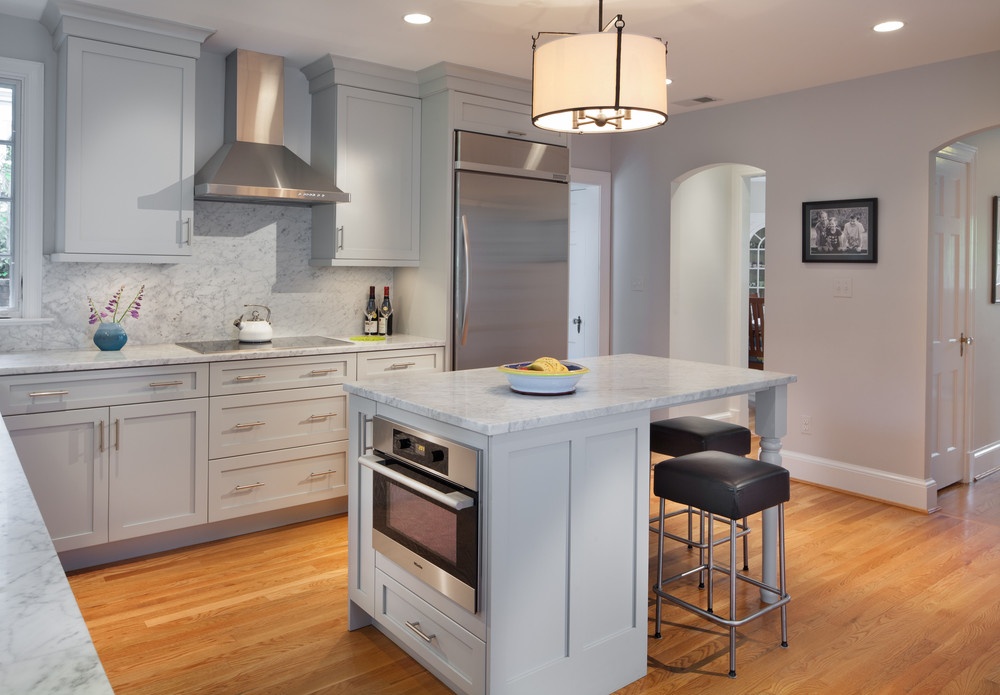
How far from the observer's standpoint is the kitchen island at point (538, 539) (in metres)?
2.17

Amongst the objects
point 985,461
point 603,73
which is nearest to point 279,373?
point 603,73

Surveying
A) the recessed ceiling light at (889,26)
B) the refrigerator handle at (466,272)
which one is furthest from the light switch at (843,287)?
the refrigerator handle at (466,272)

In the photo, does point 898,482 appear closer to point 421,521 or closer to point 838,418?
point 838,418

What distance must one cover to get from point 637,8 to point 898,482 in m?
2.98

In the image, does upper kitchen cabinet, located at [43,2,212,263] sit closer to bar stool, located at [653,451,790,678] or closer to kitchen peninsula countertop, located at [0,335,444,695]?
kitchen peninsula countertop, located at [0,335,444,695]

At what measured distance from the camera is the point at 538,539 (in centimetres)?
224

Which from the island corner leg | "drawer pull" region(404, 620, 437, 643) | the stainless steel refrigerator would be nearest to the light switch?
the stainless steel refrigerator

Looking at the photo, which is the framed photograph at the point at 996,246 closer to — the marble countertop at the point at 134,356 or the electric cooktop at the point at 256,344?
the marble countertop at the point at 134,356

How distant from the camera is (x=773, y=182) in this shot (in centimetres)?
494

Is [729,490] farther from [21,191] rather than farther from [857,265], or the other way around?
[21,191]

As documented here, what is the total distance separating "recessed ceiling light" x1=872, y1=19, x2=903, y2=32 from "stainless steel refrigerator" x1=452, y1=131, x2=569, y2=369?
1.87 metres

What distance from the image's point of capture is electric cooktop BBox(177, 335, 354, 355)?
12.5 ft

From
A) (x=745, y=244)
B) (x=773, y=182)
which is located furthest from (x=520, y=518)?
(x=745, y=244)

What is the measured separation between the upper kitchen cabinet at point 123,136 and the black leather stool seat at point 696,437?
2428 millimetres
